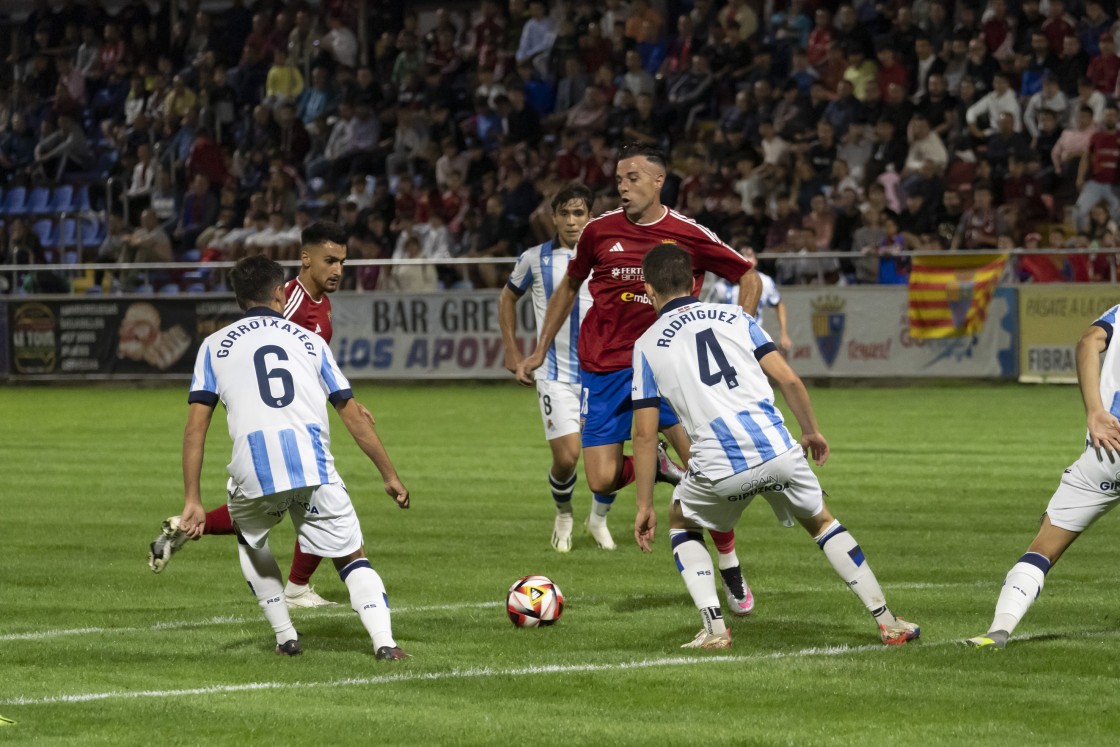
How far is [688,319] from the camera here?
25.3ft

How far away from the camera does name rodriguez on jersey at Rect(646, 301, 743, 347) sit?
7.69 metres

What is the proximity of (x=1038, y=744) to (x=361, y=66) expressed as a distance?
92.5ft

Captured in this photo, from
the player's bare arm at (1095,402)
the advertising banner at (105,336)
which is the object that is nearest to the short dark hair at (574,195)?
the player's bare arm at (1095,402)

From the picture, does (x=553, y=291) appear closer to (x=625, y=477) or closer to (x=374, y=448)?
(x=625, y=477)

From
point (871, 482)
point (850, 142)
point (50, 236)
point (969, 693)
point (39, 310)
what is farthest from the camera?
point (50, 236)

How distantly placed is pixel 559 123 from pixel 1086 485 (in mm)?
22887

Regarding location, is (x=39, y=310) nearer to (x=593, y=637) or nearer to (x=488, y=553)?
(x=488, y=553)

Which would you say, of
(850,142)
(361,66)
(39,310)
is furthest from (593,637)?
(361,66)

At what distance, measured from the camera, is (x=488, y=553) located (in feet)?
36.9

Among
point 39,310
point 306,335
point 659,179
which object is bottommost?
point 39,310

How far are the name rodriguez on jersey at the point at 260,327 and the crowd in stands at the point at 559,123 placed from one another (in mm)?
16930

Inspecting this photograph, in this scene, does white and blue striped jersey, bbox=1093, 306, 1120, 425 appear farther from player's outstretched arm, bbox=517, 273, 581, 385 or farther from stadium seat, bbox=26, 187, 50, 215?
stadium seat, bbox=26, 187, 50, 215

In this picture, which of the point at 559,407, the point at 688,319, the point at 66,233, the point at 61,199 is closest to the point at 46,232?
the point at 66,233

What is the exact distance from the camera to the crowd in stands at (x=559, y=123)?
969 inches
